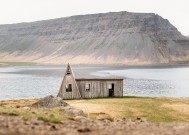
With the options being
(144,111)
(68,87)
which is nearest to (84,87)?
(68,87)

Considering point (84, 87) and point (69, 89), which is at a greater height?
point (84, 87)

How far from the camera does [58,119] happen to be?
2083cm

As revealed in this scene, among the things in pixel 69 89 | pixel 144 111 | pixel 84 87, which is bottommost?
pixel 144 111

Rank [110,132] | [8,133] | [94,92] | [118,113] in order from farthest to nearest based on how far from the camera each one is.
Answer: [94,92], [118,113], [110,132], [8,133]

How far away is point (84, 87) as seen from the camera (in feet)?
176

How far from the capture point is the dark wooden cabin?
5328 cm

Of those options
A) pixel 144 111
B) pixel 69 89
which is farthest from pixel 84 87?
pixel 144 111

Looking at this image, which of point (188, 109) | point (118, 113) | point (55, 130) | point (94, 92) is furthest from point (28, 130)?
point (94, 92)

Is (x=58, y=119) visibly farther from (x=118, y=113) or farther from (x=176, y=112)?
(x=176, y=112)

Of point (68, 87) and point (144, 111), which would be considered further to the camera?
point (68, 87)

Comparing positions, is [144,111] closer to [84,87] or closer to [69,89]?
[84,87]

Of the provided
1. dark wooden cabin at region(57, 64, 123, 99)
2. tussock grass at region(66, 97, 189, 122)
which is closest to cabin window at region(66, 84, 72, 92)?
dark wooden cabin at region(57, 64, 123, 99)

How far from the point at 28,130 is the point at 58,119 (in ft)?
16.5

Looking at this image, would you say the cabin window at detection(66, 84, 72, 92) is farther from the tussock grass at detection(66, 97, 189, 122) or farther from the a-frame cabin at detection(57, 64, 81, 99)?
the tussock grass at detection(66, 97, 189, 122)
